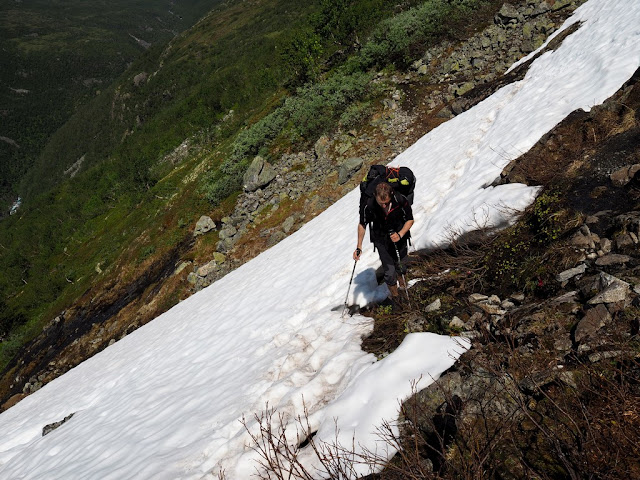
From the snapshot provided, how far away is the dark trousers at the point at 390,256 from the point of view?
5668mm

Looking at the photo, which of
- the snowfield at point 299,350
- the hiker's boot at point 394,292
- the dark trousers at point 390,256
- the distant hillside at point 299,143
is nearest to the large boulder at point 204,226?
the distant hillside at point 299,143

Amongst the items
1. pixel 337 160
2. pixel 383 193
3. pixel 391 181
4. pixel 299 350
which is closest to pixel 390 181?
pixel 391 181

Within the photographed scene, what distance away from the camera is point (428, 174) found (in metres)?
11.4

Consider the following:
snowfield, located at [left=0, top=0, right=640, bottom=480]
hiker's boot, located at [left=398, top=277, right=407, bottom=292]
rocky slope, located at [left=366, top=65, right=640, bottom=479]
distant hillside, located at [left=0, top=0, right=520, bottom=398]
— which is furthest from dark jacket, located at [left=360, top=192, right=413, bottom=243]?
distant hillside, located at [left=0, top=0, right=520, bottom=398]

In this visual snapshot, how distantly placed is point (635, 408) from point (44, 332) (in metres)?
53.1

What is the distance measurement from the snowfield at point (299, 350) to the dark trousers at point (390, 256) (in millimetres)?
851

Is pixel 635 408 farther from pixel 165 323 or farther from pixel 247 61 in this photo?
pixel 247 61

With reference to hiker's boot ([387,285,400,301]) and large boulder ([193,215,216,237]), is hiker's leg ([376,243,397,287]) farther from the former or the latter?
large boulder ([193,215,216,237])

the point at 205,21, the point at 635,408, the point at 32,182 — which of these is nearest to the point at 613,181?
the point at 635,408

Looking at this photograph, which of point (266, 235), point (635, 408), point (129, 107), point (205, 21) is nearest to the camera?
point (635, 408)

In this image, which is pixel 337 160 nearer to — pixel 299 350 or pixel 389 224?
pixel 389 224

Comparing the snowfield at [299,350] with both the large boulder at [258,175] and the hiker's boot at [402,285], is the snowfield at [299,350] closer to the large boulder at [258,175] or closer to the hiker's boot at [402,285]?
the hiker's boot at [402,285]

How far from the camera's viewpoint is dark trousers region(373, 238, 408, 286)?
223 inches

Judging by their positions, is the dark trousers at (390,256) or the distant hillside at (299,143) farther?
the distant hillside at (299,143)
